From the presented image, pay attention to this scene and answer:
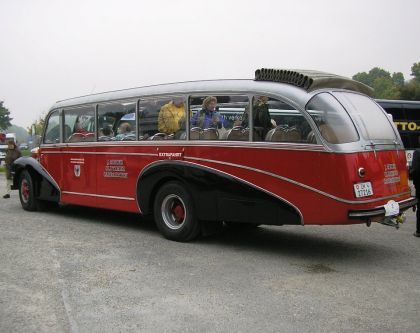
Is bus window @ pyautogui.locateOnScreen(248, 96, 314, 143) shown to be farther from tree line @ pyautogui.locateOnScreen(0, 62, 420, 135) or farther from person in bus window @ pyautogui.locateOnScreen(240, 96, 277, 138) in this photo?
tree line @ pyautogui.locateOnScreen(0, 62, 420, 135)

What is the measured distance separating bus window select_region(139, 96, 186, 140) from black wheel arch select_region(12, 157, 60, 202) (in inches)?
113

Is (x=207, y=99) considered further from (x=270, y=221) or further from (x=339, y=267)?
(x=339, y=267)

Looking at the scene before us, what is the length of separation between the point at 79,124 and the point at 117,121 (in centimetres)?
132

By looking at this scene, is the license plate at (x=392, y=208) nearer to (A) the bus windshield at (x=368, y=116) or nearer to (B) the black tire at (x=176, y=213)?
(A) the bus windshield at (x=368, y=116)

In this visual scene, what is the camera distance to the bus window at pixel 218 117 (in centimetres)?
715

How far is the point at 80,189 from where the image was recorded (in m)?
9.67

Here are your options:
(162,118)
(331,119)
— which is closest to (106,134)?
(162,118)

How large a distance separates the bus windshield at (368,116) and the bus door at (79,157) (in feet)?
15.3

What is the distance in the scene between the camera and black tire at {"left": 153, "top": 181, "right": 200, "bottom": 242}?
7605mm

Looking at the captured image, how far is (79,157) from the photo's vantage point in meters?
9.73

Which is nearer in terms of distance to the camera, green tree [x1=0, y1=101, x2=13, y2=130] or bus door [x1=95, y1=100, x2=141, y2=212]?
bus door [x1=95, y1=100, x2=141, y2=212]

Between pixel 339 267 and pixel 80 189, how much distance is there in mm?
5219

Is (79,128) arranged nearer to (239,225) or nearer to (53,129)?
(53,129)

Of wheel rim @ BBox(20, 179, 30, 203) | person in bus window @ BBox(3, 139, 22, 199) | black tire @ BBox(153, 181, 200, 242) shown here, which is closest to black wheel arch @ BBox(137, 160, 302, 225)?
black tire @ BBox(153, 181, 200, 242)
